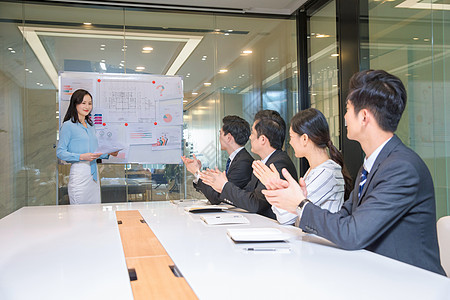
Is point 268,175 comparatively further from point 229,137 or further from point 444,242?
point 229,137

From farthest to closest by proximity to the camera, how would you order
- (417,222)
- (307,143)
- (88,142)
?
(88,142) < (307,143) < (417,222)

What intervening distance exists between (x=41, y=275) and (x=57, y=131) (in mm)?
4313

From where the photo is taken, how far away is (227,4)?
18.5ft

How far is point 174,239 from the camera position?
1.86 metres

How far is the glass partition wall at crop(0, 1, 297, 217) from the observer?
5246mm

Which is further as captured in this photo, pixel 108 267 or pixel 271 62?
pixel 271 62

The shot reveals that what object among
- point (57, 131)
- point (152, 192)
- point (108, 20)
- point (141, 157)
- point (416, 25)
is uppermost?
point (108, 20)

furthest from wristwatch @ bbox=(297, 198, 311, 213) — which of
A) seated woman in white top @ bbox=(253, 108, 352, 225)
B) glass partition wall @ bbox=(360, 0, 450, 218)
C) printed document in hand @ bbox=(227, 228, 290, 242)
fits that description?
glass partition wall @ bbox=(360, 0, 450, 218)

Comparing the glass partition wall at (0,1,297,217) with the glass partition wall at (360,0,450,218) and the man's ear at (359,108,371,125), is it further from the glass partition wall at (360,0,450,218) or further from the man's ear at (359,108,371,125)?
the man's ear at (359,108,371,125)

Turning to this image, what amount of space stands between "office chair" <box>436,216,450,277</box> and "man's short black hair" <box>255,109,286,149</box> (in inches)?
60.9

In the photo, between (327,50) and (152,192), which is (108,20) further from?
(327,50)

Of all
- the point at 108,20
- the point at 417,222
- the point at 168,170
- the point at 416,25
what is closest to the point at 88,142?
the point at 168,170

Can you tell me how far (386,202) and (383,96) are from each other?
1.46 feet

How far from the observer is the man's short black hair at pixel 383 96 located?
1718 millimetres
